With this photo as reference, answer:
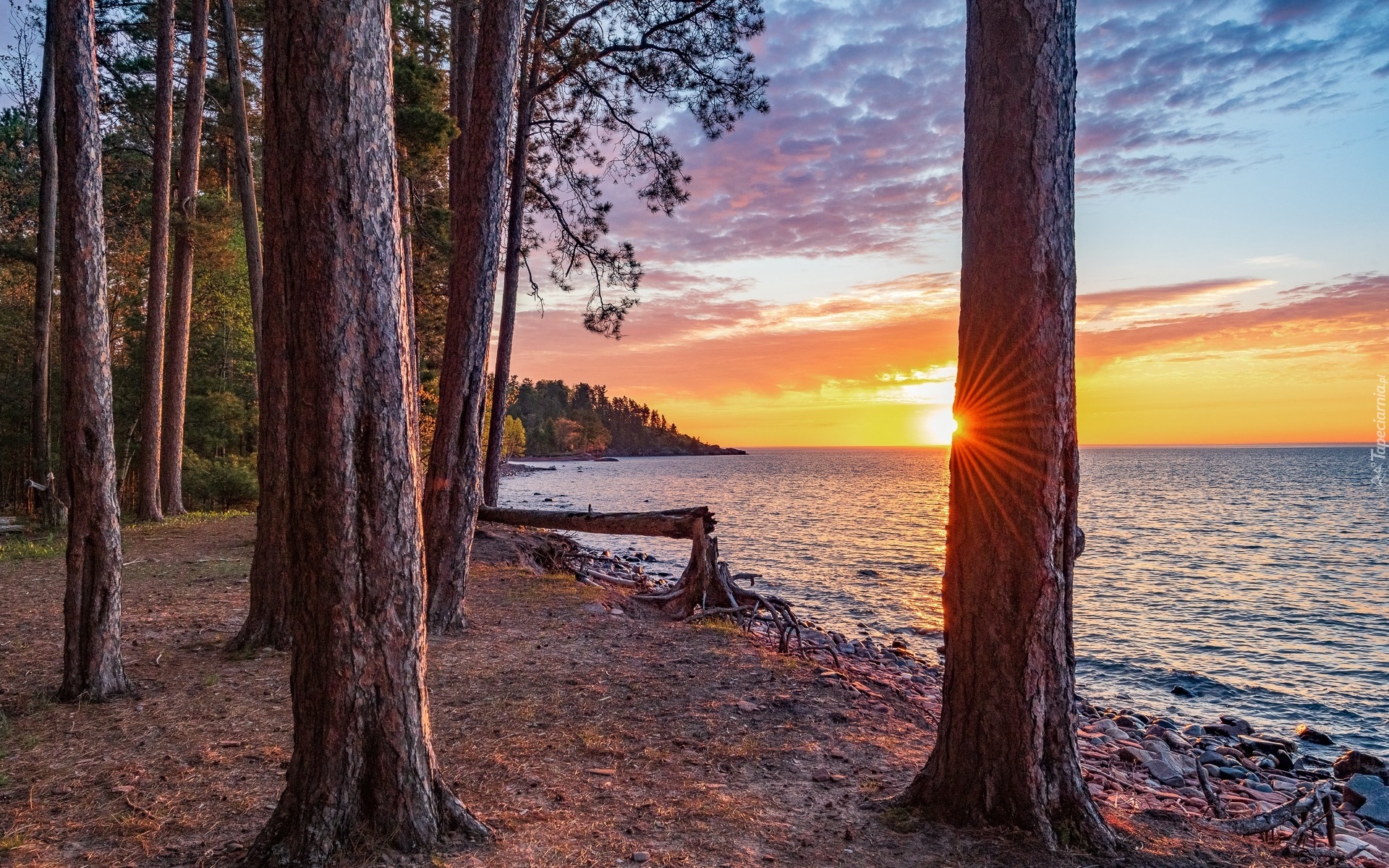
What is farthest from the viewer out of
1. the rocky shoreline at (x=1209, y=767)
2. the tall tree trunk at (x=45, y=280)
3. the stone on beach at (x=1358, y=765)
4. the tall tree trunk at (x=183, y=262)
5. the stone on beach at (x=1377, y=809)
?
the tall tree trunk at (x=183, y=262)

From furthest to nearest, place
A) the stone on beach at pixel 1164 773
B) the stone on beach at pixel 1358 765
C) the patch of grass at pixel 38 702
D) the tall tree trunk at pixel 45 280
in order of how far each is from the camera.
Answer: the tall tree trunk at pixel 45 280
the stone on beach at pixel 1358 765
the stone on beach at pixel 1164 773
the patch of grass at pixel 38 702

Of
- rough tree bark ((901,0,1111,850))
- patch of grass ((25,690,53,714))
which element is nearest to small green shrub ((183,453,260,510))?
patch of grass ((25,690,53,714))

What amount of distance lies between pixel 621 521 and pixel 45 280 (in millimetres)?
12278

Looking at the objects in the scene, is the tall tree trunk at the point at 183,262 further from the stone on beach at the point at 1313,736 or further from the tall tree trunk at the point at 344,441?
the stone on beach at the point at 1313,736

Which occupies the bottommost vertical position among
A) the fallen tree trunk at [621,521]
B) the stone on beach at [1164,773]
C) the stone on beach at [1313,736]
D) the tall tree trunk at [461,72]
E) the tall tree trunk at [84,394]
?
the stone on beach at [1313,736]

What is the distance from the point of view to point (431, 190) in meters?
21.9

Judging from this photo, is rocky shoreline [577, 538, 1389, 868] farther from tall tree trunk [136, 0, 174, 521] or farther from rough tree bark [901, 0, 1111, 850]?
tall tree trunk [136, 0, 174, 521]

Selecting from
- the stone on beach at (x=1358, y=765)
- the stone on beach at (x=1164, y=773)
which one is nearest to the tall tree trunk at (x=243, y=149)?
the stone on beach at (x=1164, y=773)

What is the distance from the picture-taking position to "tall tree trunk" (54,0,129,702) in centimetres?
524

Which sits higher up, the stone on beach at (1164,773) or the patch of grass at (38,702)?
the patch of grass at (38,702)

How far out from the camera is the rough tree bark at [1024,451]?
145 inches

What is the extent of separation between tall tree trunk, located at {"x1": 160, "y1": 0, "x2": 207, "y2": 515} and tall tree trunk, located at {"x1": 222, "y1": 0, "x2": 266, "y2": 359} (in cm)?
344

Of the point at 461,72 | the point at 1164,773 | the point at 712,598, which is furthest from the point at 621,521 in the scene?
the point at 461,72

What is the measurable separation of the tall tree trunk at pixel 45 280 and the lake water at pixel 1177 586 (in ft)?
45.4
